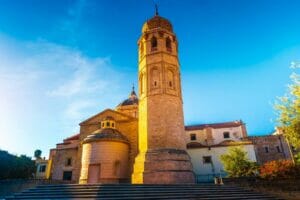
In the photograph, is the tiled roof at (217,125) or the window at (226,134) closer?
the window at (226,134)

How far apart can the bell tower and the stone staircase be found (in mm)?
3302

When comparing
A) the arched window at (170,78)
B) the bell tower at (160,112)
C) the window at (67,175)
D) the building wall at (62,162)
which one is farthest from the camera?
the building wall at (62,162)

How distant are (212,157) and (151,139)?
38.2 ft

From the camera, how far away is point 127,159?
21.7m

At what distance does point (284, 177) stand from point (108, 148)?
13472 mm

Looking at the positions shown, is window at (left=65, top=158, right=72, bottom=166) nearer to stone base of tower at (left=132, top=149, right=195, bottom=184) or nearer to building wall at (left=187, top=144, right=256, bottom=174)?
stone base of tower at (left=132, top=149, right=195, bottom=184)

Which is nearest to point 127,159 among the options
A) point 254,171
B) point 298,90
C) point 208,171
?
point 208,171

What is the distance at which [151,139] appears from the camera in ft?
56.2

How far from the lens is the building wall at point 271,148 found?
30094 mm

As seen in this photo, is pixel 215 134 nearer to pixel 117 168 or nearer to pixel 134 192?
pixel 117 168

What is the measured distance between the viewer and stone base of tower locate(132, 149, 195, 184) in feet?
50.6

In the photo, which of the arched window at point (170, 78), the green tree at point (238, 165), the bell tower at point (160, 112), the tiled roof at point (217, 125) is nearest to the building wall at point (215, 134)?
the tiled roof at point (217, 125)

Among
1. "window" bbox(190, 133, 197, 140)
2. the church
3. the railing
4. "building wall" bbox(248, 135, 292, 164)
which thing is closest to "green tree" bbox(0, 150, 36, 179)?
the church

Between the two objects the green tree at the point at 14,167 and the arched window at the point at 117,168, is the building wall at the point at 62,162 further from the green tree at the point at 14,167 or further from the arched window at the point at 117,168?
the green tree at the point at 14,167
